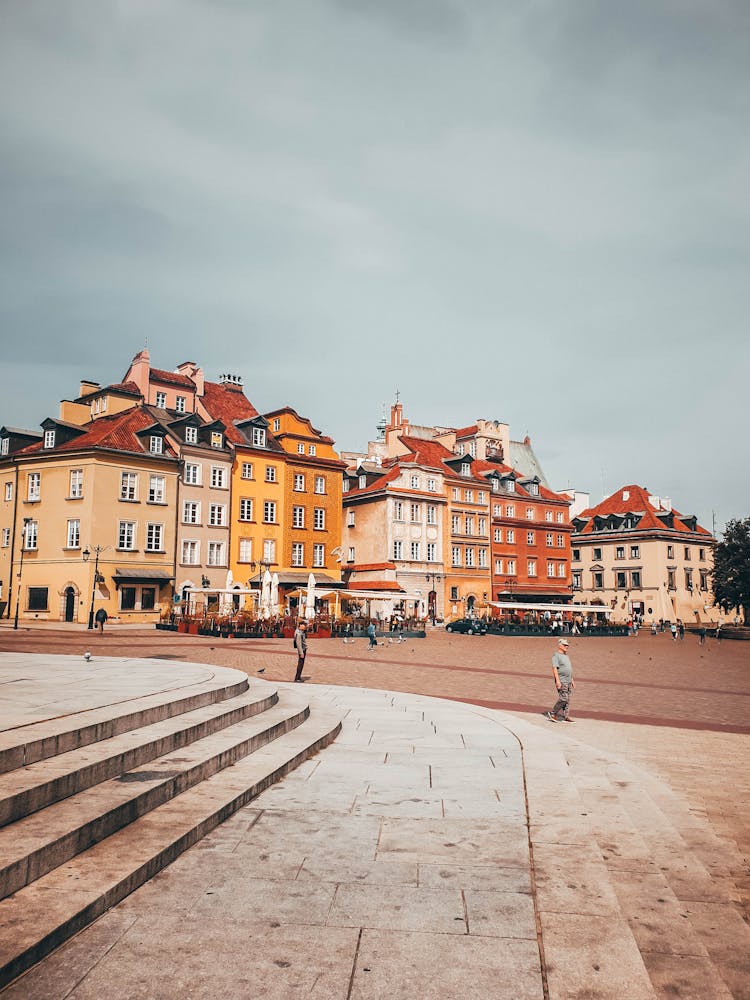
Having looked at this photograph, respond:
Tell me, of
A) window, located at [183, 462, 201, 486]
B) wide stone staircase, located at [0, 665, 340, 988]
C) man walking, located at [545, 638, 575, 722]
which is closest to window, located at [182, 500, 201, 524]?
window, located at [183, 462, 201, 486]

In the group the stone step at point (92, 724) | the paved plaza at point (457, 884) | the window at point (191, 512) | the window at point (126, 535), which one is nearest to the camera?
the paved plaza at point (457, 884)

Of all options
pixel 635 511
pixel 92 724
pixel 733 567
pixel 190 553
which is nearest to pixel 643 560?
pixel 635 511

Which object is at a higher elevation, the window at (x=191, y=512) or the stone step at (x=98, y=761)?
the window at (x=191, y=512)

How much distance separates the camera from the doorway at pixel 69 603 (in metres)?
43.0

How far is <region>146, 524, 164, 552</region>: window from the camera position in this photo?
150 ft

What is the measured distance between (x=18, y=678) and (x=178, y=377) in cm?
4550

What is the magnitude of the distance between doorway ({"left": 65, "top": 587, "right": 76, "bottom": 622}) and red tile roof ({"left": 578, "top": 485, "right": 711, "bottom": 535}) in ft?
183

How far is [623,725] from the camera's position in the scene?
13102 millimetres

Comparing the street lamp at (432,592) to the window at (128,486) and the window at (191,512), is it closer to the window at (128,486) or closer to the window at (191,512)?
the window at (191,512)

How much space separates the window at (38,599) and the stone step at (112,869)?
3981 cm

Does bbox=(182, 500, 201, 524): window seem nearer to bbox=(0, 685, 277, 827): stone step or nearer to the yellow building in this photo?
the yellow building


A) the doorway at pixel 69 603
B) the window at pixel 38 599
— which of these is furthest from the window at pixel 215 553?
the window at pixel 38 599

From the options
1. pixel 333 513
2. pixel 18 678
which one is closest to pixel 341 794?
pixel 18 678

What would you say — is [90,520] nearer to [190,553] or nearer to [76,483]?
[76,483]
